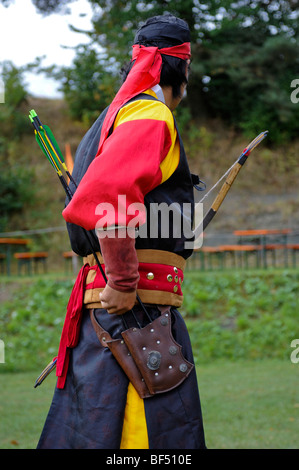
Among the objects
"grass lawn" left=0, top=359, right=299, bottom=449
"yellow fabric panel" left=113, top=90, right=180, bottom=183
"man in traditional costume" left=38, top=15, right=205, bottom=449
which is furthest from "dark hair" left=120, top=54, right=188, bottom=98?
"grass lawn" left=0, top=359, right=299, bottom=449

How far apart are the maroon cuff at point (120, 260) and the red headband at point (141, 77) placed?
1.19 feet

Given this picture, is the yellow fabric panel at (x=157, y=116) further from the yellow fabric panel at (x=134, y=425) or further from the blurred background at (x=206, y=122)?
the blurred background at (x=206, y=122)

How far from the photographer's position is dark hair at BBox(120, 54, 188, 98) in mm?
2191

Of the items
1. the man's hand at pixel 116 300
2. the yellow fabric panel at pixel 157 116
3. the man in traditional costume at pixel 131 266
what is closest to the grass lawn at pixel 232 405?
the man in traditional costume at pixel 131 266

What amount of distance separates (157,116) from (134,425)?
102 centimetres

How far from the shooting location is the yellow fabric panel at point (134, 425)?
1.95 metres

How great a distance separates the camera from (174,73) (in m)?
2.21

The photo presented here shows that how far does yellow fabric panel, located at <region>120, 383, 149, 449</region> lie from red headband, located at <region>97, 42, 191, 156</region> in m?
0.87

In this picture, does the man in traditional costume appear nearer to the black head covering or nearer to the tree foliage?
the black head covering

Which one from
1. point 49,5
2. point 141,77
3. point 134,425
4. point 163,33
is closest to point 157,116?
point 141,77

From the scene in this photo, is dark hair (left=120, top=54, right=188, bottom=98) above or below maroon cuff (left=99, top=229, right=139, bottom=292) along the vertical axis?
above
